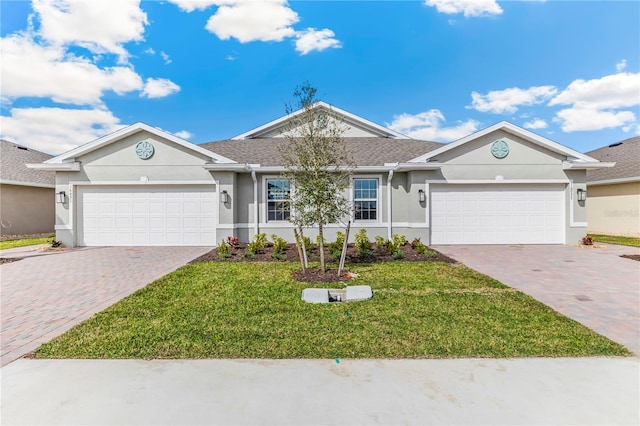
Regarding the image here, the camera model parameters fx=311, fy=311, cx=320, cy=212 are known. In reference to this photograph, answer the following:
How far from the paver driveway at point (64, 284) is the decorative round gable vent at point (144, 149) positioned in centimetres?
370

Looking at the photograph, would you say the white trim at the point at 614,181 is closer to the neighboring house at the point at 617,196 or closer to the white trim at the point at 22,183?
the neighboring house at the point at 617,196

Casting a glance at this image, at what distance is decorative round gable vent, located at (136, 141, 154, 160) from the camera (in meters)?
12.4

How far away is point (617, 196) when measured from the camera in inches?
652

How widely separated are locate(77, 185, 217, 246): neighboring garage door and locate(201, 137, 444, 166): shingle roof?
215 centimetres

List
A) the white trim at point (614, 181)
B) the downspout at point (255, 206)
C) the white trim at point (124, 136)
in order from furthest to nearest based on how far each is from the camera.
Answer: the white trim at point (614, 181), the downspout at point (255, 206), the white trim at point (124, 136)

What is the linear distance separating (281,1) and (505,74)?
1316 centimetres

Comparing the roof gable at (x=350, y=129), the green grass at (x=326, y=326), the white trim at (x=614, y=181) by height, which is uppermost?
the roof gable at (x=350, y=129)

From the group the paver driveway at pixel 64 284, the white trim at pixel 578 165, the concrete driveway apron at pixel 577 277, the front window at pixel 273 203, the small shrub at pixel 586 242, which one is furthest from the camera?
the front window at pixel 273 203

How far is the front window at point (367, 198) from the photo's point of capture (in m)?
12.8

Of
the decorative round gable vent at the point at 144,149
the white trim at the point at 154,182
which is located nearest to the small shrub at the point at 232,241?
the white trim at the point at 154,182

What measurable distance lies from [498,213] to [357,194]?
5757 millimetres

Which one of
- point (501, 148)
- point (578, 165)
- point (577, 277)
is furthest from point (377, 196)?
point (578, 165)

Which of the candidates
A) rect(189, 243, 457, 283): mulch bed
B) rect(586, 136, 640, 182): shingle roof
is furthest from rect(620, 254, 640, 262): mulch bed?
rect(586, 136, 640, 182): shingle roof

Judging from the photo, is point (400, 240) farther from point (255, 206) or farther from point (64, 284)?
point (64, 284)
